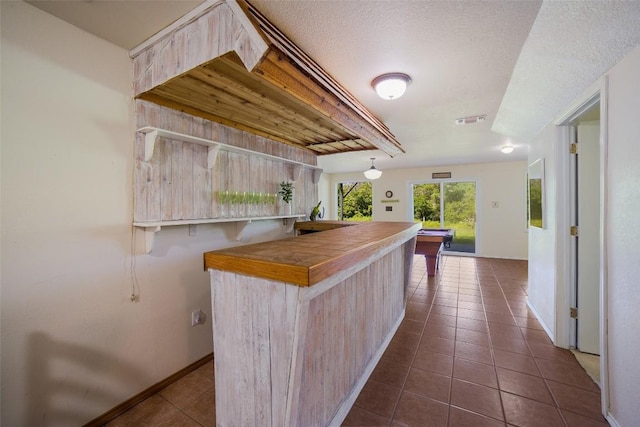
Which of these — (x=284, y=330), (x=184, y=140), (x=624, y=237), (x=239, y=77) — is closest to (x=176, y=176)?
(x=184, y=140)

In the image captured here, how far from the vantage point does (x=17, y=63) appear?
135 centimetres

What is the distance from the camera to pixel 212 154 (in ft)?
7.50

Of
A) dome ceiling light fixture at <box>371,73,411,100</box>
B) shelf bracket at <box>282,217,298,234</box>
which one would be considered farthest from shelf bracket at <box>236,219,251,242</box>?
dome ceiling light fixture at <box>371,73,411,100</box>

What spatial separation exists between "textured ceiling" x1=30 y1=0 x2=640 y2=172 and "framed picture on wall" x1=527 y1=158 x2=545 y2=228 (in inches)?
29.1

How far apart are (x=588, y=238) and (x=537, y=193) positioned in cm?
84

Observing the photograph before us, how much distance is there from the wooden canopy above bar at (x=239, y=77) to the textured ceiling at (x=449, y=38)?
0.10 meters

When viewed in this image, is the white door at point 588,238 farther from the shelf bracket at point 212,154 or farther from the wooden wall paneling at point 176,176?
the wooden wall paneling at point 176,176

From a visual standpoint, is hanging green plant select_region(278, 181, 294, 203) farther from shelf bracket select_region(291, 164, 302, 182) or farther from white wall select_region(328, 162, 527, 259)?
white wall select_region(328, 162, 527, 259)

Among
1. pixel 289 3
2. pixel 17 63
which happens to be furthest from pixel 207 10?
pixel 17 63

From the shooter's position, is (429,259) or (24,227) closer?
(24,227)

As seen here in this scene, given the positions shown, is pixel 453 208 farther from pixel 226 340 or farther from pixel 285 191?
pixel 226 340

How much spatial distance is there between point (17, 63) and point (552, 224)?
163 inches

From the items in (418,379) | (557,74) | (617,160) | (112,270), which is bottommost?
(418,379)

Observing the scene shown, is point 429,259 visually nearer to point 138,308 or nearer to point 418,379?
point 418,379
